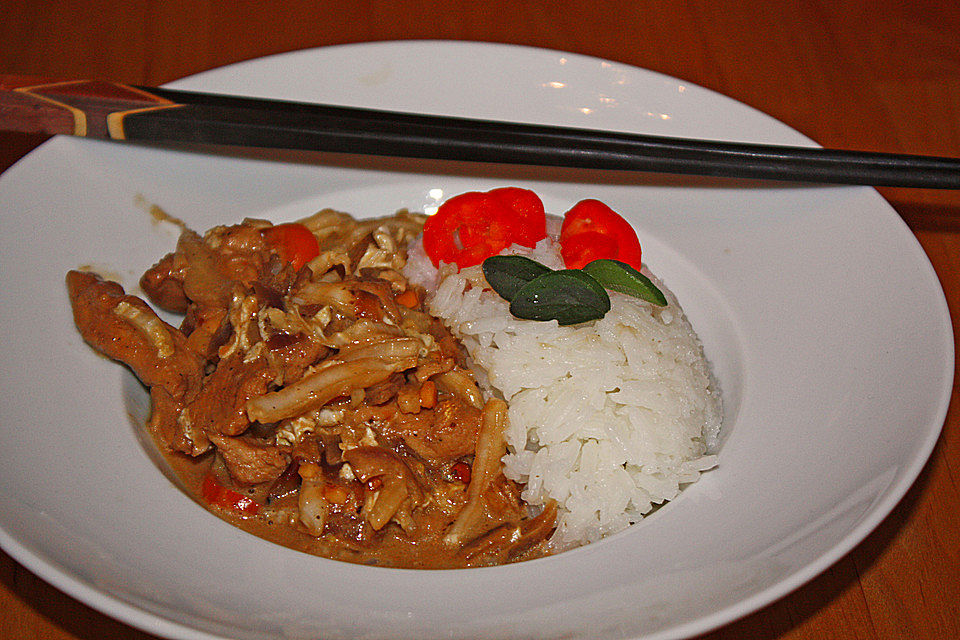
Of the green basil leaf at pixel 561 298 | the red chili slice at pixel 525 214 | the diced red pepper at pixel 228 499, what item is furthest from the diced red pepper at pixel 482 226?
the diced red pepper at pixel 228 499

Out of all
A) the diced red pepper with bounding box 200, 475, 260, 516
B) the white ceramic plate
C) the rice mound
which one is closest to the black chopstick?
the white ceramic plate

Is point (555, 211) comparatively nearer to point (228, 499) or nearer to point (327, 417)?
point (327, 417)

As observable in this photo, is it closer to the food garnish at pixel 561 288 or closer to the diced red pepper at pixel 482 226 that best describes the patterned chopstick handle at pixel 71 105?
the diced red pepper at pixel 482 226

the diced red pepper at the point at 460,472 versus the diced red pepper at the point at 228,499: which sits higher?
the diced red pepper at the point at 228,499

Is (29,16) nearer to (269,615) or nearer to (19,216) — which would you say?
(19,216)

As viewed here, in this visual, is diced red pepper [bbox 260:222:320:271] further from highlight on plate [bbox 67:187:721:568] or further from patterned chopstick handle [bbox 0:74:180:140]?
patterned chopstick handle [bbox 0:74:180:140]

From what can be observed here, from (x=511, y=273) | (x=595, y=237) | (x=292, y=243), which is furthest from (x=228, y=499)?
(x=595, y=237)
